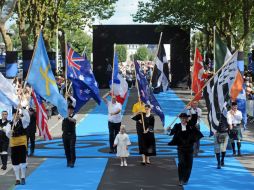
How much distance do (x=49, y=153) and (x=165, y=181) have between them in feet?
17.2

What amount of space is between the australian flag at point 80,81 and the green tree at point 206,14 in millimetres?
19335

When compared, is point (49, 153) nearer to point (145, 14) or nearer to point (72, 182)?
point (72, 182)

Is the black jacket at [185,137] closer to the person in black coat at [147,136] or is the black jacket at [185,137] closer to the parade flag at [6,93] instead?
the person in black coat at [147,136]

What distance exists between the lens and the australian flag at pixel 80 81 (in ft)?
51.7

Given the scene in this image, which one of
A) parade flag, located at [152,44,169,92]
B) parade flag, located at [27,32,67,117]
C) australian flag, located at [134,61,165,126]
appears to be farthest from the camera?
parade flag, located at [152,44,169,92]

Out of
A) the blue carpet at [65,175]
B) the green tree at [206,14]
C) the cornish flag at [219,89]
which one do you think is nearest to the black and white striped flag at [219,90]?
the cornish flag at [219,89]

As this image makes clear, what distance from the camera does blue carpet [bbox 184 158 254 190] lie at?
12555 millimetres

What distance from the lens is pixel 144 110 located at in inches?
600

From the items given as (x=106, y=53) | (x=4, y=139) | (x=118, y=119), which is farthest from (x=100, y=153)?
(x=106, y=53)

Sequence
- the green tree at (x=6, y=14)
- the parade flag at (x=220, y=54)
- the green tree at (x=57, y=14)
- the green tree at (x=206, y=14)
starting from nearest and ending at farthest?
1. the parade flag at (x=220, y=54)
2. the green tree at (x=6, y=14)
3. the green tree at (x=57, y=14)
4. the green tree at (x=206, y=14)

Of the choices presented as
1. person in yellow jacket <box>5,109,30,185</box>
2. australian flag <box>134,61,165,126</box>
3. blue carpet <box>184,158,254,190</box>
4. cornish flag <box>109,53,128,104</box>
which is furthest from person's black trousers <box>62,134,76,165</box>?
Result: blue carpet <box>184,158,254,190</box>

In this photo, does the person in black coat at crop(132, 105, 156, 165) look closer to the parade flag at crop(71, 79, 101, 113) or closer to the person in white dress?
the person in white dress

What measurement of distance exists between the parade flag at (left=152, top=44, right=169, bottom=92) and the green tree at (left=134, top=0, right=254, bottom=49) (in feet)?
52.4

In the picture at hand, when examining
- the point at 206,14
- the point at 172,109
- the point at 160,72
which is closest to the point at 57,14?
the point at 206,14
